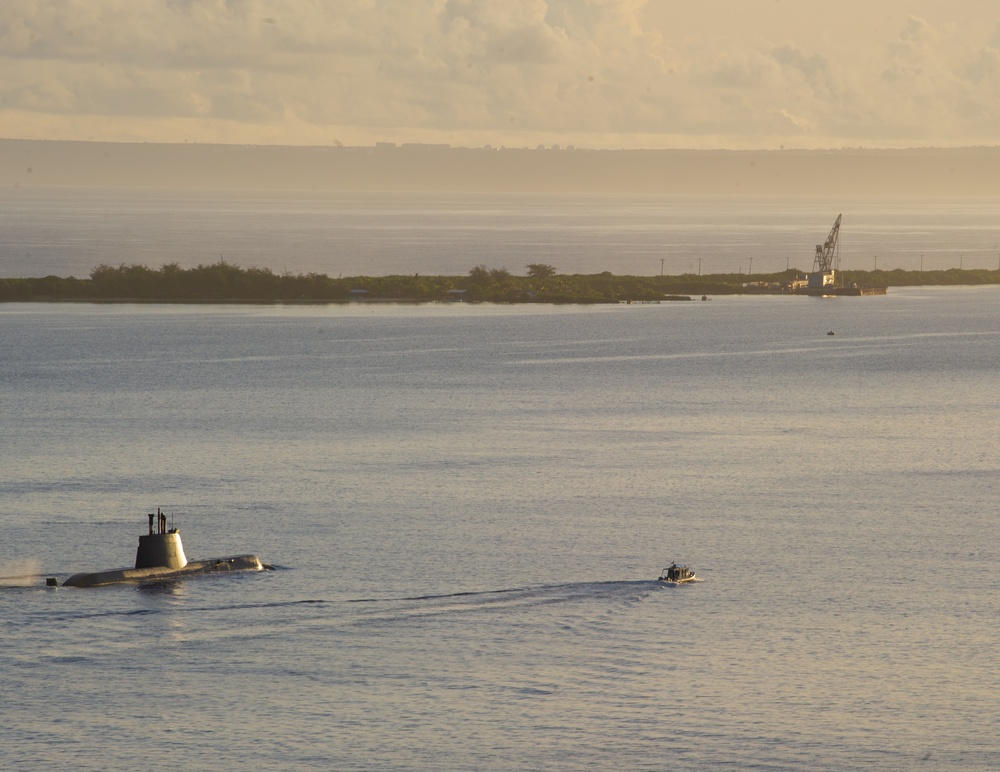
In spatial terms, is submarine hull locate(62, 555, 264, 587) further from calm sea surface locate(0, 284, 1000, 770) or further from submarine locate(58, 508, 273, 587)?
calm sea surface locate(0, 284, 1000, 770)

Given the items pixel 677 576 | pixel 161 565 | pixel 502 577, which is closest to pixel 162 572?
pixel 161 565

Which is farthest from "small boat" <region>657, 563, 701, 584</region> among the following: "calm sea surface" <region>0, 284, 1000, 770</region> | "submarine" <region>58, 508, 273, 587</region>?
"submarine" <region>58, 508, 273, 587</region>

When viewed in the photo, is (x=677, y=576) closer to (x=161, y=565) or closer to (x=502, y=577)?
(x=502, y=577)

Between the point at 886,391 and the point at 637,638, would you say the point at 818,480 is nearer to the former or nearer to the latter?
the point at 637,638

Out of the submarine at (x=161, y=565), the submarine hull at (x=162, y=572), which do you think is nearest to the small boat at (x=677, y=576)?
the submarine at (x=161, y=565)

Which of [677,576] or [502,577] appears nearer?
[677,576]

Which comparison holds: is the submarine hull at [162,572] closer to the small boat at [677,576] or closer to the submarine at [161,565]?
the submarine at [161,565]
